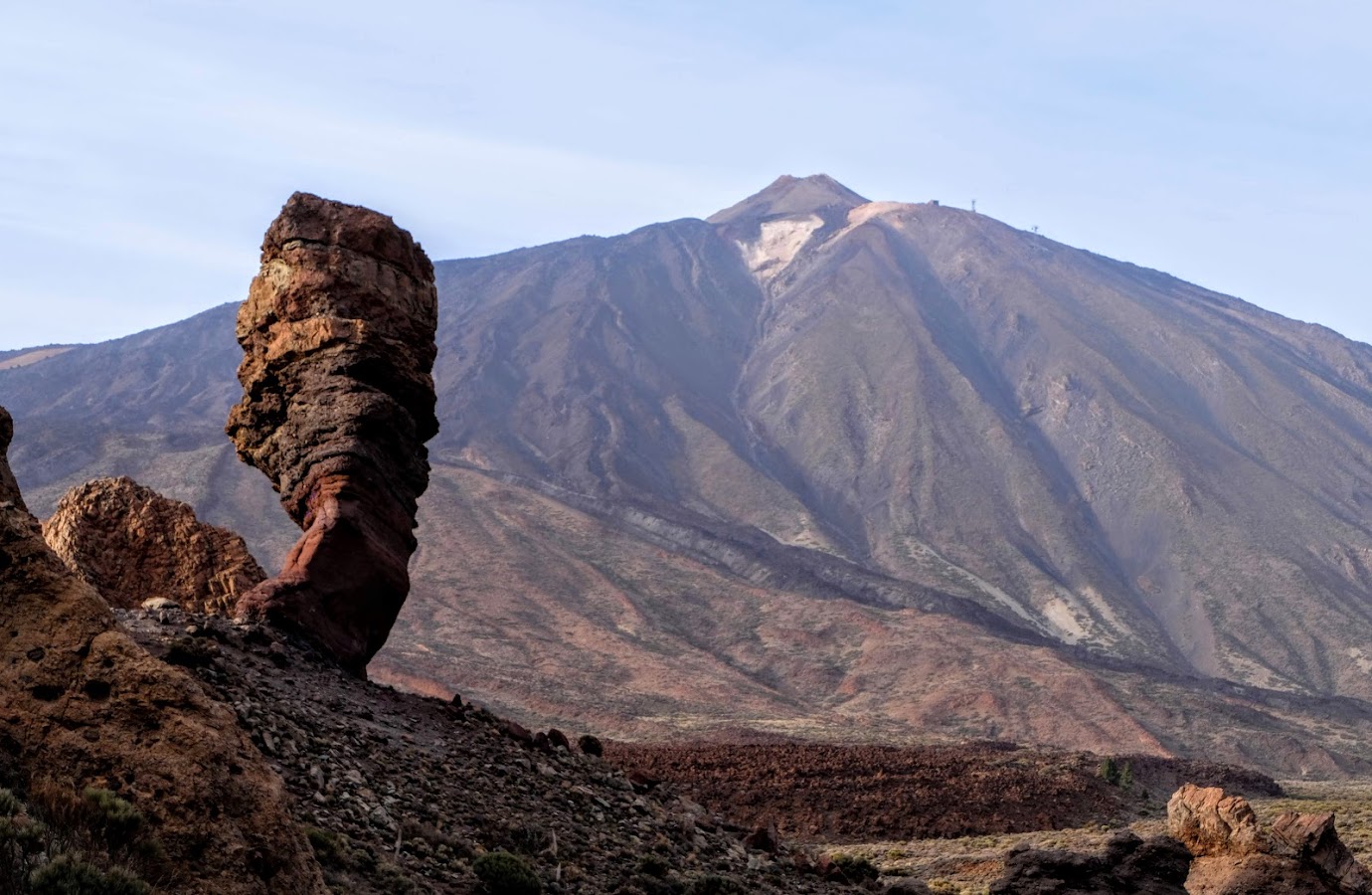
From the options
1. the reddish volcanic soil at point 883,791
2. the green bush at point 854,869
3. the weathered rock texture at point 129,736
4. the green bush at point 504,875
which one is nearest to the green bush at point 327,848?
the green bush at point 504,875

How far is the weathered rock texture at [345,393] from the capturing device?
60.4ft

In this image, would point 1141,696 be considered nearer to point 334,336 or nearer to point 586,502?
point 586,502

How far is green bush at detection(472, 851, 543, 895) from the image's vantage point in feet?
A: 41.9

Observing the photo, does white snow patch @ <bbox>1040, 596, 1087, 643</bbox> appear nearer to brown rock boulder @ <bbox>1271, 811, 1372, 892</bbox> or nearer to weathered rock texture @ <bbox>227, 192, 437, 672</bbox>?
brown rock boulder @ <bbox>1271, 811, 1372, 892</bbox>

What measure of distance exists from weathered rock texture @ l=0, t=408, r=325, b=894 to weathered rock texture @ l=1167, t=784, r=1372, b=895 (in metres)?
13.3

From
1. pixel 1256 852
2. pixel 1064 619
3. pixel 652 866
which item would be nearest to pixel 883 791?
pixel 1256 852

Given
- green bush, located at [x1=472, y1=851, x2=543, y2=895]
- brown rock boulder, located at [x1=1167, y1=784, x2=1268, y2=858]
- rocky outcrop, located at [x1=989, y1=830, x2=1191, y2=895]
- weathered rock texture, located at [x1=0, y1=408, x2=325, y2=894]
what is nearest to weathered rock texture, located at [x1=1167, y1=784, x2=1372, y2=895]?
brown rock boulder, located at [x1=1167, y1=784, x2=1268, y2=858]

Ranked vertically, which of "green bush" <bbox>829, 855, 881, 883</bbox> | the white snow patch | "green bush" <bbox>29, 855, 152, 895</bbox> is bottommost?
the white snow patch

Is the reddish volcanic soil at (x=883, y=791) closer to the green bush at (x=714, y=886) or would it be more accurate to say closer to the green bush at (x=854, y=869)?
the green bush at (x=854, y=869)

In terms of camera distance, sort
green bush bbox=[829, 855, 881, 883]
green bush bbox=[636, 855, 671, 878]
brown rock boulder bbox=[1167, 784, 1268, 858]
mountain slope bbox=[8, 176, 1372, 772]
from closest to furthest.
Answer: green bush bbox=[636, 855, 671, 878]
green bush bbox=[829, 855, 881, 883]
brown rock boulder bbox=[1167, 784, 1268, 858]
mountain slope bbox=[8, 176, 1372, 772]

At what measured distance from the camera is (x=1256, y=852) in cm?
1884

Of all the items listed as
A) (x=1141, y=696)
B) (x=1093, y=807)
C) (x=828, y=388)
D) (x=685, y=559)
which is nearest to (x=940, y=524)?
(x=828, y=388)

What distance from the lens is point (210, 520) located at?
93000 millimetres

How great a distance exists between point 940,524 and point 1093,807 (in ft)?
342
